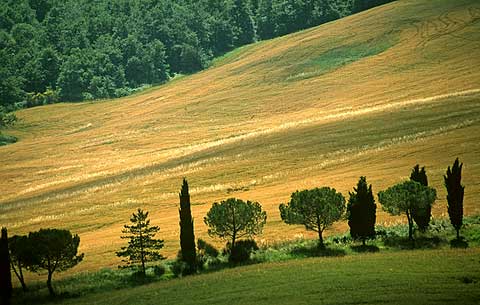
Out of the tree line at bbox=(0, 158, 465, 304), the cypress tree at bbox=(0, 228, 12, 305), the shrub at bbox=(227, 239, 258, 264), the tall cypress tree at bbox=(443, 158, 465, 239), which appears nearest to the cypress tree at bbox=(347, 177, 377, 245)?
the tree line at bbox=(0, 158, 465, 304)

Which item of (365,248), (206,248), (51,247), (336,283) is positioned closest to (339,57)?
(206,248)

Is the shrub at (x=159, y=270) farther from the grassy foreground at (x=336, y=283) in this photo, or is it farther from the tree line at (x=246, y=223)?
the grassy foreground at (x=336, y=283)

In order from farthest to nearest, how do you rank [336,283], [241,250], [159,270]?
[241,250], [159,270], [336,283]

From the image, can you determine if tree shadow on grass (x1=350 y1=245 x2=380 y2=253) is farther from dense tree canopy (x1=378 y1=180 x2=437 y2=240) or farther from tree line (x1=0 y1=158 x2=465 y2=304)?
dense tree canopy (x1=378 y1=180 x2=437 y2=240)

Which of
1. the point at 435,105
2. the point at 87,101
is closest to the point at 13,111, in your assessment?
the point at 87,101

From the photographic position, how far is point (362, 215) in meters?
51.1

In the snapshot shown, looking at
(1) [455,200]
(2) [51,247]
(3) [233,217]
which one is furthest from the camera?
(3) [233,217]

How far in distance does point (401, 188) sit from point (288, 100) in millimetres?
80551

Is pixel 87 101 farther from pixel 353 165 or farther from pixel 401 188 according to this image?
pixel 401 188

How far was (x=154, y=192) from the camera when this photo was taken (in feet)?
267

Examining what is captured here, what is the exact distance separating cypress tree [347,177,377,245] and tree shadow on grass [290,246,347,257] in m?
2.79

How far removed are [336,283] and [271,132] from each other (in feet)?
222

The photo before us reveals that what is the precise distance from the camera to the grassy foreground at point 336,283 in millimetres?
32562

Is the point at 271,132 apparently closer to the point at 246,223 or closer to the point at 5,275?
the point at 246,223
